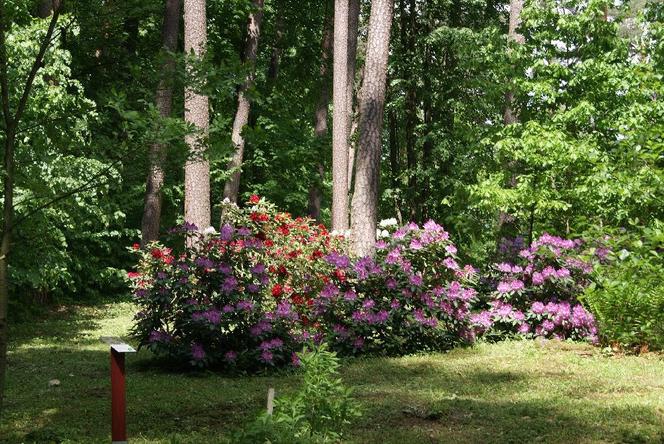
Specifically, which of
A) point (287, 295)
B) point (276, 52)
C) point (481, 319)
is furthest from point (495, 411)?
point (276, 52)

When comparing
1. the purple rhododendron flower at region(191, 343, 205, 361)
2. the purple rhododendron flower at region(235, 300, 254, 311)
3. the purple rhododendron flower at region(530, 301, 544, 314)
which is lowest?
the purple rhododendron flower at region(191, 343, 205, 361)

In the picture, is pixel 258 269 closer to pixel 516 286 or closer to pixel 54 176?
pixel 54 176

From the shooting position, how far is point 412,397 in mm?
6652

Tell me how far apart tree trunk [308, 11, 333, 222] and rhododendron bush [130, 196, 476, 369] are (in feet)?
31.9

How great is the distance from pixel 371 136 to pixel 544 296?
3510mm

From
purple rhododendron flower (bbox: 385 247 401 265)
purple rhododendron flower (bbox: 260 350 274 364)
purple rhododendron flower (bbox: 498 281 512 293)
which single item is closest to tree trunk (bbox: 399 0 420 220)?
purple rhododendron flower (bbox: 498 281 512 293)

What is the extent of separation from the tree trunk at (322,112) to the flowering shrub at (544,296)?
10187mm

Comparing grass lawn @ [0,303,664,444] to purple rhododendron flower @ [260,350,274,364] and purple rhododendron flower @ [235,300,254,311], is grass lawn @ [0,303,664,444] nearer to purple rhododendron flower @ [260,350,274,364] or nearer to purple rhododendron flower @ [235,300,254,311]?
purple rhododendron flower @ [260,350,274,364]

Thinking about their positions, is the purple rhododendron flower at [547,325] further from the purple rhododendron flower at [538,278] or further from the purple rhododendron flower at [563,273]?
the purple rhododendron flower at [563,273]

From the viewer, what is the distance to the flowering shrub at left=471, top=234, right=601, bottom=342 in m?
9.97

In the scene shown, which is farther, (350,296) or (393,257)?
(393,257)

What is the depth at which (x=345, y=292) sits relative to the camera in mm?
9461

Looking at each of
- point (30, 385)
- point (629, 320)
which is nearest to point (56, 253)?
point (30, 385)

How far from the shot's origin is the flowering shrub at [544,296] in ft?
32.7
